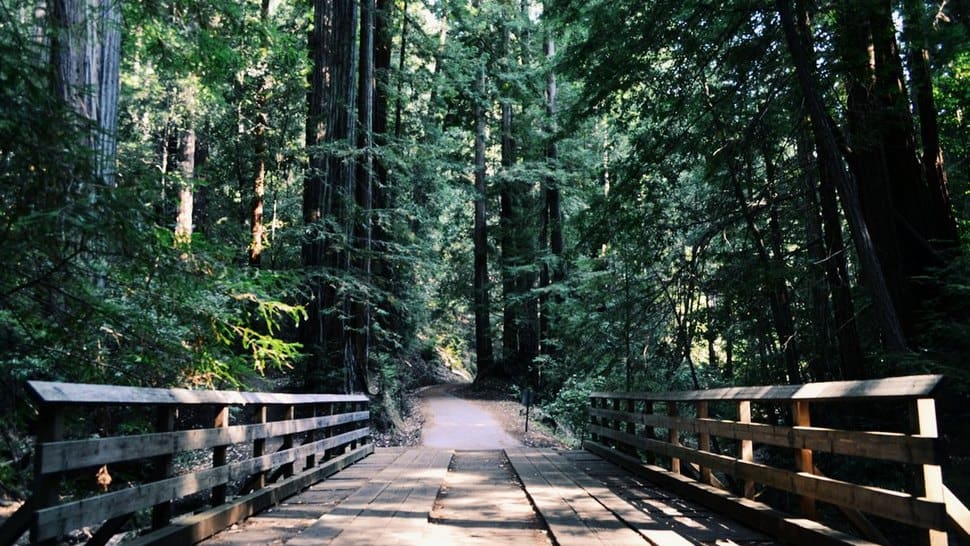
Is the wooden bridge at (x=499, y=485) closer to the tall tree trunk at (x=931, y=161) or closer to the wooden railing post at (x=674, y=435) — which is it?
the wooden railing post at (x=674, y=435)

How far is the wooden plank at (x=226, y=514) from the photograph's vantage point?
375 centimetres

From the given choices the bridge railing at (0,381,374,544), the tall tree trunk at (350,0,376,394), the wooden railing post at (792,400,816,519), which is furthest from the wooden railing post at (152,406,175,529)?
the tall tree trunk at (350,0,376,394)

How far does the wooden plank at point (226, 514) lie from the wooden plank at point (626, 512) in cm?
284

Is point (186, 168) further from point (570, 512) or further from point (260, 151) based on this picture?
point (570, 512)

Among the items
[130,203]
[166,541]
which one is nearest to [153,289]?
[130,203]

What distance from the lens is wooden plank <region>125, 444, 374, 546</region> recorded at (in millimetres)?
3755

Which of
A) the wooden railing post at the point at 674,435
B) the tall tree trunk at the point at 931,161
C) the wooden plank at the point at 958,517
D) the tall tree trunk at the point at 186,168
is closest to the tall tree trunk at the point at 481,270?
the tall tree trunk at the point at 186,168

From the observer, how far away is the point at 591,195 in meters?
11.7

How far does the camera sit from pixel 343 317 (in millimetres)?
12234

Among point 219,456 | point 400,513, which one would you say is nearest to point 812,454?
point 400,513

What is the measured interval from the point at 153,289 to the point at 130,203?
238 cm

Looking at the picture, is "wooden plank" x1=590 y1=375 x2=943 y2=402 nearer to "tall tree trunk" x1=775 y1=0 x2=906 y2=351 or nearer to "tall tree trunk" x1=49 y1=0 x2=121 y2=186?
"tall tree trunk" x1=775 y1=0 x2=906 y2=351

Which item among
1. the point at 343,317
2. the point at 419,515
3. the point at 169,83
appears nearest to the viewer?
the point at 419,515

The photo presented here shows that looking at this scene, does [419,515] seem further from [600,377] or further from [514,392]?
[514,392]
